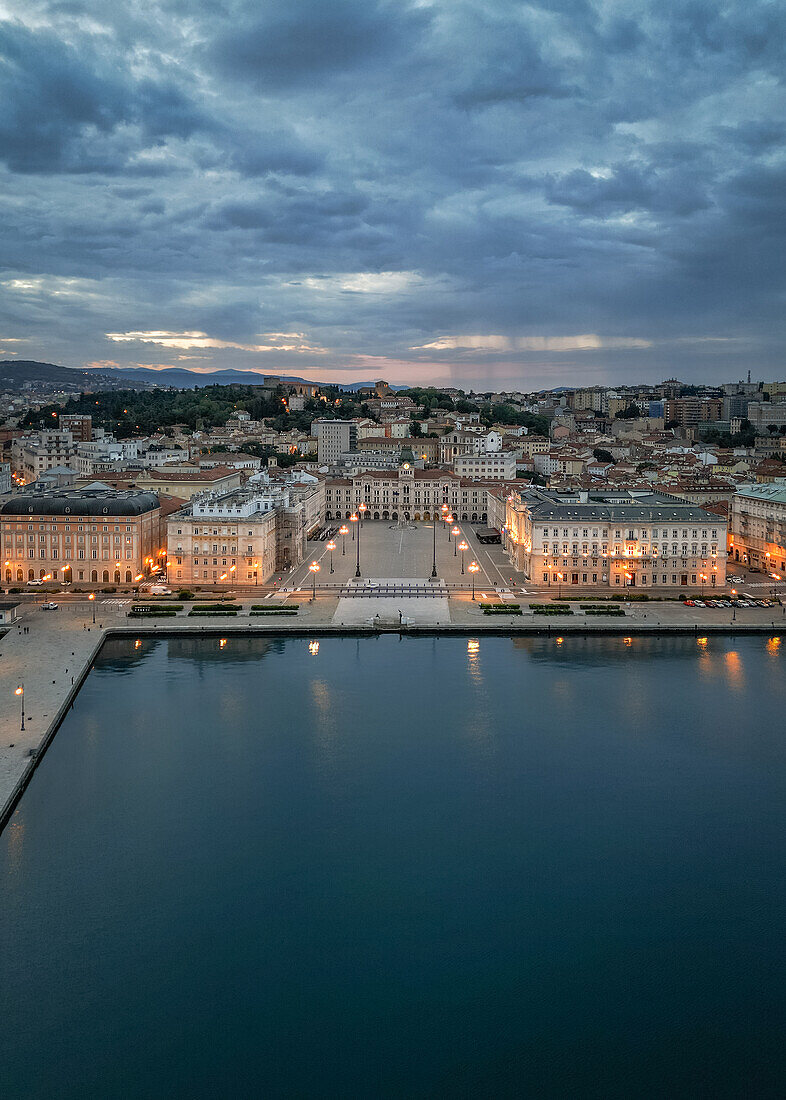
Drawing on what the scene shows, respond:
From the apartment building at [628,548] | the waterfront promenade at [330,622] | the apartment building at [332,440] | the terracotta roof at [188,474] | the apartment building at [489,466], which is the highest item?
the apartment building at [332,440]

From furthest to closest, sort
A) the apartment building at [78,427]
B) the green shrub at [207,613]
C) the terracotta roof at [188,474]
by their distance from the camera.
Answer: the apartment building at [78,427] → the terracotta roof at [188,474] → the green shrub at [207,613]

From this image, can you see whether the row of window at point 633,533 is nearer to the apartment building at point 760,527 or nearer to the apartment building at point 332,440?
the apartment building at point 760,527

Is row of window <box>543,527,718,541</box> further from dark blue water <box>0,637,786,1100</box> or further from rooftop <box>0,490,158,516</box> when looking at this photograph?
rooftop <box>0,490,158,516</box>

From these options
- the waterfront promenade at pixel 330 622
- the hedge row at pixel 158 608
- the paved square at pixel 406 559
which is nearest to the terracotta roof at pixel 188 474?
the paved square at pixel 406 559

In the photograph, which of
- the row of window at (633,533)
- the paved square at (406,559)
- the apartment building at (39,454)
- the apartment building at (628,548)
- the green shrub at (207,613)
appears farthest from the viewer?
the apartment building at (39,454)

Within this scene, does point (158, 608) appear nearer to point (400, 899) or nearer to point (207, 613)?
point (207, 613)

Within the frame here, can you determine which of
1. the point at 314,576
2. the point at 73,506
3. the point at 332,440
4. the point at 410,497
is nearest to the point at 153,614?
the point at 73,506

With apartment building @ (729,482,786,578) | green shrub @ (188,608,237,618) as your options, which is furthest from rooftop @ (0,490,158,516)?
apartment building @ (729,482,786,578)

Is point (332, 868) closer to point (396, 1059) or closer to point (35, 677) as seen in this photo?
point (396, 1059)
